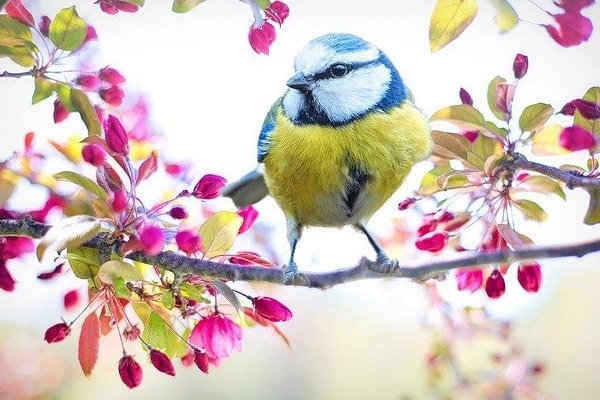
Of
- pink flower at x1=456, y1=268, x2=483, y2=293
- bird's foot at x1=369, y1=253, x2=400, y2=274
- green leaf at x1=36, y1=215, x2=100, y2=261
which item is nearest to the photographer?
green leaf at x1=36, y1=215, x2=100, y2=261

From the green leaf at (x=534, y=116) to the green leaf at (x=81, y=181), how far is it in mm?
301

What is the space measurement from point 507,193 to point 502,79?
9cm

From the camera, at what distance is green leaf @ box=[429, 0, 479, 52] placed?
576 mm

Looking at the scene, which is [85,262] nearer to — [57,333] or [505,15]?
[57,333]

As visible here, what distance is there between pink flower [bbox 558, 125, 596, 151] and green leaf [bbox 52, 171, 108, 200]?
0.32m

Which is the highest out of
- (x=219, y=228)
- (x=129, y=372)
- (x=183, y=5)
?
(x=183, y=5)

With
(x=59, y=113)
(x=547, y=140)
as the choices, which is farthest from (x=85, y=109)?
(x=547, y=140)

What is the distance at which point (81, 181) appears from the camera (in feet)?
1.66

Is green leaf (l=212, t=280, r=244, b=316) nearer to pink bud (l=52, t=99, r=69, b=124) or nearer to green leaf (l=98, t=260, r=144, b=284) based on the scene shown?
green leaf (l=98, t=260, r=144, b=284)

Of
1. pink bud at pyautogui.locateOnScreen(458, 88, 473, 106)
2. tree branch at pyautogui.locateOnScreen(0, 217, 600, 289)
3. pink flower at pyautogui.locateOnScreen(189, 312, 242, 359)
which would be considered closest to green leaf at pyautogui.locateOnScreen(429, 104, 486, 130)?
pink bud at pyautogui.locateOnScreen(458, 88, 473, 106)

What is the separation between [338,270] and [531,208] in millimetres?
183

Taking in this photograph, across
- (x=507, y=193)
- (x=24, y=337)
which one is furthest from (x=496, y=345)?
(x=24, y=337)

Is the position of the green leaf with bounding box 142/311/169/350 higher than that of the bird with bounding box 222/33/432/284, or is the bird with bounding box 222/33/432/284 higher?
the bird with bounding box 222/33/432/284

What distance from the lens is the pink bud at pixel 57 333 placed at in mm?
543
